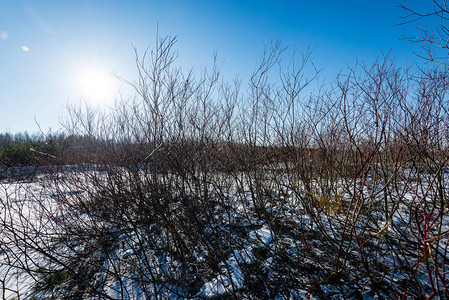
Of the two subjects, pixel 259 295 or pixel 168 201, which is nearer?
pixel 259 295

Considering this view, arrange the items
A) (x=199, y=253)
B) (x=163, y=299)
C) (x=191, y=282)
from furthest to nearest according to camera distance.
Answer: (x=199, y=253)
(x=191, y=282)
(x=163, y=299)

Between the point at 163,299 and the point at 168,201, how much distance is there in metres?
1.03

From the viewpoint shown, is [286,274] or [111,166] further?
[111,166]

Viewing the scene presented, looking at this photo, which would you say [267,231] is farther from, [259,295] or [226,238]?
[259,295]

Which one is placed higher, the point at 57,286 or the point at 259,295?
the point at 259,295

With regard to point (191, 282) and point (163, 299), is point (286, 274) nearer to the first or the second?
point (191, 282)

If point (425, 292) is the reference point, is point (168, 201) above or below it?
above

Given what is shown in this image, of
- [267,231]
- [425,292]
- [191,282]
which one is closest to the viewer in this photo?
[425,292]

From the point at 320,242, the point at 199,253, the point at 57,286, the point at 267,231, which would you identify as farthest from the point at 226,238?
the point at 57,286

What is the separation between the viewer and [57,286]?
2.36 m

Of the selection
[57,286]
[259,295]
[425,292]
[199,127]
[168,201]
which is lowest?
[57,286]

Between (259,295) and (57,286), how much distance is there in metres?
2.49

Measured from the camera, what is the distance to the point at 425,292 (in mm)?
1600

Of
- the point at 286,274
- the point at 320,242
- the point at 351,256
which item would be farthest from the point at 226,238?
the point at 351,256
